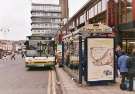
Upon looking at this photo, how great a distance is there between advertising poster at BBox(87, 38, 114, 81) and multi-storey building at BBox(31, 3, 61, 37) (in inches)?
6315

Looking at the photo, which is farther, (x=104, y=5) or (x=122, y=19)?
(x=104, y=5)

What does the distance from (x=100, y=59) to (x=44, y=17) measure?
6510 inches

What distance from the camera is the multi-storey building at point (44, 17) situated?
586 ft

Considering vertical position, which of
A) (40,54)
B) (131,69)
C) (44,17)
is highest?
(44,17)

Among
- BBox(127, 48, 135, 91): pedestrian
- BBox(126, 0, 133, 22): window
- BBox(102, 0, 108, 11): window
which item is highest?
BBox(102, 0, 108, 11): window

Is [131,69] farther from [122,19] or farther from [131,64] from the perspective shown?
[122,19]

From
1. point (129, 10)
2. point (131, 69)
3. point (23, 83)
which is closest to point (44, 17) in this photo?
point (129, 10)

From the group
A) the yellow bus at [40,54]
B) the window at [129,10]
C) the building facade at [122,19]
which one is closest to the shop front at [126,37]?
the building facade at [122,19]

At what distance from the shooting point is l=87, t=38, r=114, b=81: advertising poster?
1700cm

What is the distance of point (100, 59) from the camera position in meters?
17.2

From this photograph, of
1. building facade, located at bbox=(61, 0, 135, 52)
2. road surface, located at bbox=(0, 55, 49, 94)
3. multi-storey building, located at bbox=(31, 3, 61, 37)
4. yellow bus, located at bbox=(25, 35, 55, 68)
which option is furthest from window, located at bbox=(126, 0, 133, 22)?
multi-storey building, located at bbox=(31, 3, 61, 37)

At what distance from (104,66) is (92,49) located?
36.3 inches

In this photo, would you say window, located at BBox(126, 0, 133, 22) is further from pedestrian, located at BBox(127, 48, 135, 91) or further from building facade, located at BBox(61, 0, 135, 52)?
pedestrian, located at BBox(127, 48, 135, 91)

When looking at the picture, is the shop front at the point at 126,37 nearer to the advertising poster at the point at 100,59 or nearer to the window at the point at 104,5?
the window at the point at 104,5
